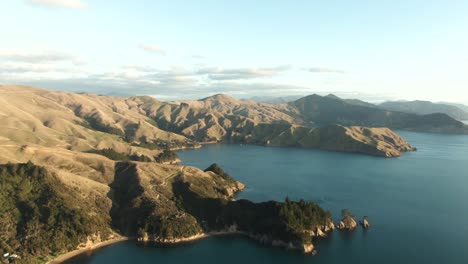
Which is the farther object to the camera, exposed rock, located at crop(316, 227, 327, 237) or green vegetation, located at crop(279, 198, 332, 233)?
exposed rock, located at crop(316, 227, 327, 237)

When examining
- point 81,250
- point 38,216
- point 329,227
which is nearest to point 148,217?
point 81,250

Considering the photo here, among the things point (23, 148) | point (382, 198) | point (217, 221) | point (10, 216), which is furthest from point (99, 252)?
point (382, 198)

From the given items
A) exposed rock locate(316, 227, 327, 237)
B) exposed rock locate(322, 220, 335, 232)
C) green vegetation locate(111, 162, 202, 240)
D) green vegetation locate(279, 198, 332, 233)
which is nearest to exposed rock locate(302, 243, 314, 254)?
green vegetation locate(279, 198, 332, 233)

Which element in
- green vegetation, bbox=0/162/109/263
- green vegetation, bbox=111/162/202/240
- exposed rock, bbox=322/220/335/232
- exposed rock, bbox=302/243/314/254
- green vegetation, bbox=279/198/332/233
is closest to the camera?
green vegetation, bbox=0/162/109/263

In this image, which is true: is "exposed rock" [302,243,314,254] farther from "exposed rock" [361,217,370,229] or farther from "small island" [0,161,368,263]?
"exposed rock" [361,217,370,229]

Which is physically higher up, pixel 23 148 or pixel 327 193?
pixel 23 148

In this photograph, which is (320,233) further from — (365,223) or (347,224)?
(365,223)

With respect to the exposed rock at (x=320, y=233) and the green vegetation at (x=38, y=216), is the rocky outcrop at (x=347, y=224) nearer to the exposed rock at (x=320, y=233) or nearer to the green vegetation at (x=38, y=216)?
the exposed rock at (x=320, y=233)

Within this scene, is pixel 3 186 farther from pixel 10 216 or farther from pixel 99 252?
pixel 99 252

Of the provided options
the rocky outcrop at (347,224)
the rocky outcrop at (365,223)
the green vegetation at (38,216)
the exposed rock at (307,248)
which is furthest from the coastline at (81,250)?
the rocky outcrop at (365,223)
